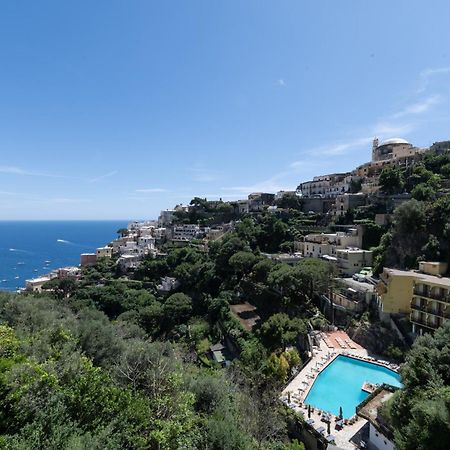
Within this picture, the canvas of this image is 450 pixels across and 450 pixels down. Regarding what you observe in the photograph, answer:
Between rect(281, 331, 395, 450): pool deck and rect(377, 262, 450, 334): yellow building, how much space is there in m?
3.77

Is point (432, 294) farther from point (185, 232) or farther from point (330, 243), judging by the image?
point (185, 232)

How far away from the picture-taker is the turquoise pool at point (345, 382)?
49.6 ft

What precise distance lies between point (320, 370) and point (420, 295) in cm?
844

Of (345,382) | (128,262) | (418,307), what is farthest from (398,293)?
(128,262)

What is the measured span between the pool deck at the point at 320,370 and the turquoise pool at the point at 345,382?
0.31 meters

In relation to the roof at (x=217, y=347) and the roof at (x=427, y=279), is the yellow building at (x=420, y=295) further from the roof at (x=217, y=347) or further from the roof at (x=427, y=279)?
the roof at (x=217, y=347)

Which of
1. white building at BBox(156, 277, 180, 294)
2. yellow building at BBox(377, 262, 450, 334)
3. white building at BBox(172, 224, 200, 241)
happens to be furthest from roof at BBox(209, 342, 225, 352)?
white building at BBox(172, 224, 200, 241)

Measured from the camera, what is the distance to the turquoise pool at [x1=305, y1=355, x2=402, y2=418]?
1511 centimetres

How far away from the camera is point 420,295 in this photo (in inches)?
766

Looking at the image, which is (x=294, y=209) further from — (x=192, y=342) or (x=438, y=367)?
(x=438, y=367)

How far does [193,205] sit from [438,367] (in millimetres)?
60439

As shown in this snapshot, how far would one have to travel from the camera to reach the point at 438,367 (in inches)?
394

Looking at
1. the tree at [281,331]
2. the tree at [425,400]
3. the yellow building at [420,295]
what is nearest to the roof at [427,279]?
the yellow building at [420,295]

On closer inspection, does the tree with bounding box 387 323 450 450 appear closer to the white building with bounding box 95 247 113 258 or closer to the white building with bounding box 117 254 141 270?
the white building with bounding box 117 254 141 270
